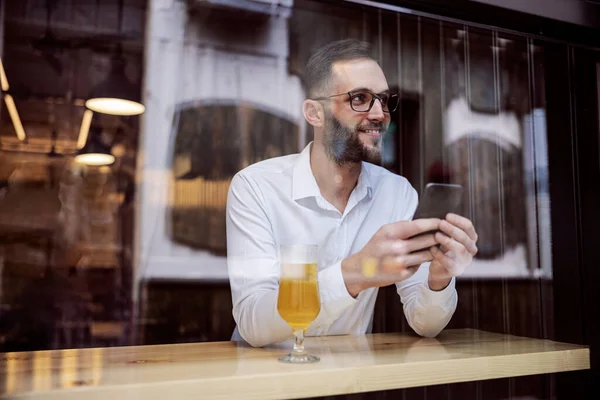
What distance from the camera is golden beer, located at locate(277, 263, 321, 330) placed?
1.48 meters

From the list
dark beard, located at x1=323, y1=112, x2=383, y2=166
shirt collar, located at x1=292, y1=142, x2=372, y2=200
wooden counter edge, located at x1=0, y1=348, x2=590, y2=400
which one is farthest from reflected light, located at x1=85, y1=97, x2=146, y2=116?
wooden counter edge, located at x1=0, y1=348, x2=590, y2=400

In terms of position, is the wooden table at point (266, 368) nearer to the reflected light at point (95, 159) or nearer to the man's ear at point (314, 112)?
the reflected light at point (95, 159)

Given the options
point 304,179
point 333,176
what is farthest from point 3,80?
point 333,176

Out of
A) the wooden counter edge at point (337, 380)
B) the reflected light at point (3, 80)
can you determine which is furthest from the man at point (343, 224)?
the reflected light at point (3, 80)

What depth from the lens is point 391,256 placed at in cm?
190

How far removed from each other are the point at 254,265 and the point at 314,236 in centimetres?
28

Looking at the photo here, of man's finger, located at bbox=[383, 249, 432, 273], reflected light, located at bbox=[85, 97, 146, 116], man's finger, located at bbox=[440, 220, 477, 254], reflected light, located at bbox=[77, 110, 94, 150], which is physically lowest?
→ man's finger, located at bbox=[383, 249, 432, 273]

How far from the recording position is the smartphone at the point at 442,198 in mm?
2278

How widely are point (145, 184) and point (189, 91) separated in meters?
0.39

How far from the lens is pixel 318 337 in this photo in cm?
188

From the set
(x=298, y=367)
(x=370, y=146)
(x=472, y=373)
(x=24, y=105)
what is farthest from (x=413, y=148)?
(x=24, y=105)

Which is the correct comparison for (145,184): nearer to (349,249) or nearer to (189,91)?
(189,91)

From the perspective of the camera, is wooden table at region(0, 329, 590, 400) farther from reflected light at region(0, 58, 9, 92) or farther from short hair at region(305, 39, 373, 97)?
short hair at region(305, 39, 373, 97)

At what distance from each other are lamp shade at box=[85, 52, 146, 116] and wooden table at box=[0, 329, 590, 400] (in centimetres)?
83
